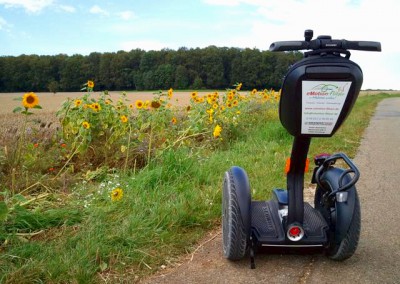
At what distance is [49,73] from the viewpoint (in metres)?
22.7

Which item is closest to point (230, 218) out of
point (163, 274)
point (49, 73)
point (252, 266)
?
point (252, 266)

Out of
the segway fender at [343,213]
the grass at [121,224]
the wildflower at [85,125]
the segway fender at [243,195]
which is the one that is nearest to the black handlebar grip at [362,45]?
the segway fender at [343,213]

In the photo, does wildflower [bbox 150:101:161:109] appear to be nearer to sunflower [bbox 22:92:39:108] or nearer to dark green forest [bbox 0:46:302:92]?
sunflower [bbox 22:92:39:108]

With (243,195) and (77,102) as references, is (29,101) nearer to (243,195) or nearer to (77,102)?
(77,102)

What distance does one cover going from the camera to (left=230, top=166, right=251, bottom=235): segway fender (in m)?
2.38

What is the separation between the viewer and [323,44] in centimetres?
201

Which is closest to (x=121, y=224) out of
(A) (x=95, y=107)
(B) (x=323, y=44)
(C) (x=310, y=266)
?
(C) (x=310, y=266)

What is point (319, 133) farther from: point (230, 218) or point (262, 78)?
point (262, 78)

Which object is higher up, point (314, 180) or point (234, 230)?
point (314, 180)

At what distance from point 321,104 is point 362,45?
1.23ft

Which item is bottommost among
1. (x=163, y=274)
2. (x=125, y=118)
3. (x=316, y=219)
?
(x=163, y=274)

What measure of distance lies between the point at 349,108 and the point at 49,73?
22.8 metres

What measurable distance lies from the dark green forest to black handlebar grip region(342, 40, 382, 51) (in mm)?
15606

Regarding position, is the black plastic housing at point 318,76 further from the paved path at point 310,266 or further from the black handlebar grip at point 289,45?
the paved path at point 310,266
